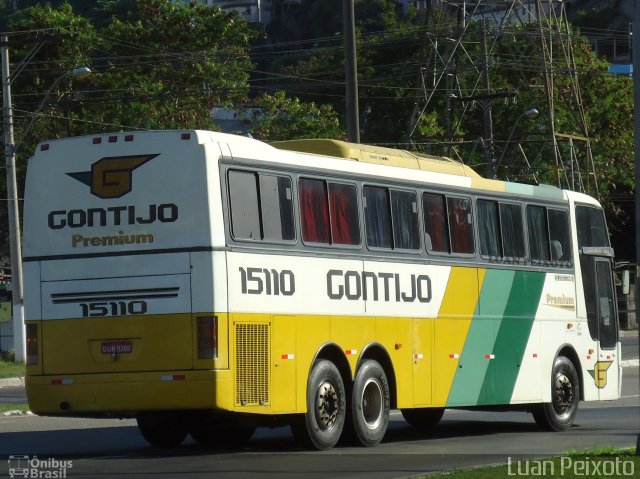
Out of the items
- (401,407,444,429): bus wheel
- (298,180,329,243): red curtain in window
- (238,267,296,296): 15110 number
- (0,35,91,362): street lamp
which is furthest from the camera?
(0,35,91,362): street lamp

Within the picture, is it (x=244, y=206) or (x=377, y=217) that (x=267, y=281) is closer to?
(x=244, y=206)

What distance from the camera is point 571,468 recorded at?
42.8 ft

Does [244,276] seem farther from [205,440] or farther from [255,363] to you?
[205,440]

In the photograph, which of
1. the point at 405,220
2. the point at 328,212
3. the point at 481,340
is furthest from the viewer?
the point at 481,340

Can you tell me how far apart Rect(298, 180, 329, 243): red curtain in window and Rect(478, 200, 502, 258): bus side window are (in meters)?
3.48

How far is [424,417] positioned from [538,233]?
3.04 m

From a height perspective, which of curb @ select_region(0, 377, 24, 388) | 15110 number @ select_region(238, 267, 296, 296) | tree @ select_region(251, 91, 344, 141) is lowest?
curb @ select_region(0, 377, 24, 388)

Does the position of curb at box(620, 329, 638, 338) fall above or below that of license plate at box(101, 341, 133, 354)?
above

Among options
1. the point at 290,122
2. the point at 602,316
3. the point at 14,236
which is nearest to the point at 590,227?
the point at 602,316

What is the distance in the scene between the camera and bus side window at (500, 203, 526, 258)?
65.3 ft

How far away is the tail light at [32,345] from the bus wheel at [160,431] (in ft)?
6.67

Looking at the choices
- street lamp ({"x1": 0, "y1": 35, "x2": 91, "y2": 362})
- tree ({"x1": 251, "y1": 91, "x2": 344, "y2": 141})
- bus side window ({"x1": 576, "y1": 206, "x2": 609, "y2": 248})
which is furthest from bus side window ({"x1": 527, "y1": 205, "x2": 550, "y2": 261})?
tree ({"x1": 251, "y1": 91, "x2": 344, "y2": 141})

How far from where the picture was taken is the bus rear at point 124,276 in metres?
14.7

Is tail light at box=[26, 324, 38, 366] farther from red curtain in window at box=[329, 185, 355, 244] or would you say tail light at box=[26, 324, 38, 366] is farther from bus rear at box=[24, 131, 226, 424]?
red curtain in window at box=[329, 185, 355, 244]
